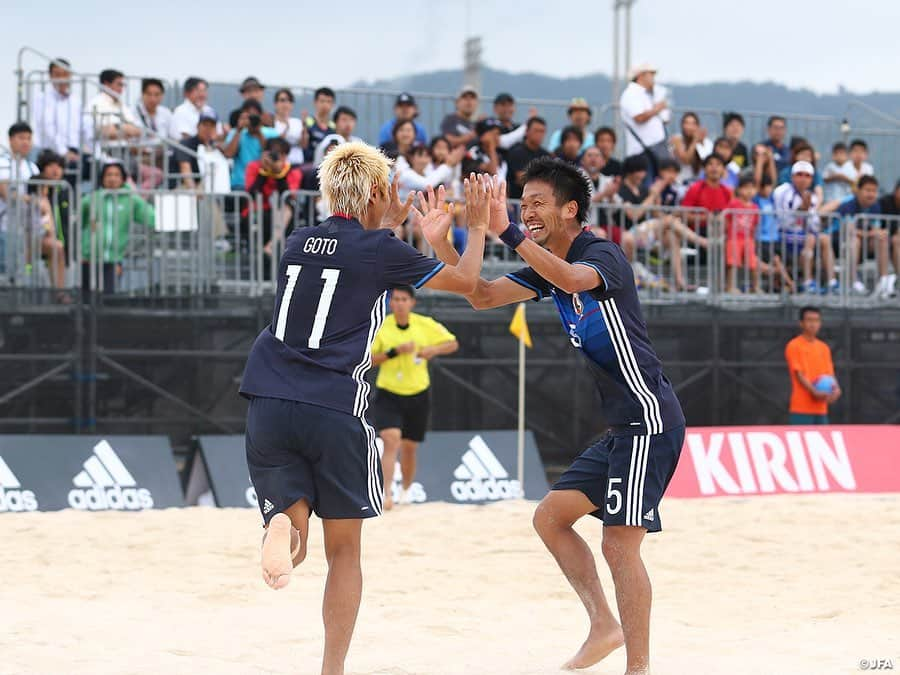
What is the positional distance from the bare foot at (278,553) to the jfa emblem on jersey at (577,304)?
1389 millimetres

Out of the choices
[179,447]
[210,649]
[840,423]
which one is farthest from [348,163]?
[840,423]

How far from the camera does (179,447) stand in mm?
12234

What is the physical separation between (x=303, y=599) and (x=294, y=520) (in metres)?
2.35

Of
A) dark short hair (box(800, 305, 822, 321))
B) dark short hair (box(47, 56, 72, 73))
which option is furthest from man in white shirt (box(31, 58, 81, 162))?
dark short hair (box(800, 305, 822, 321))

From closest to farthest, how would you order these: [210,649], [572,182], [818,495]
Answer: [572,182]
[210,649]
[818,495]

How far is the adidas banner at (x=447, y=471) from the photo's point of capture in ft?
35.2

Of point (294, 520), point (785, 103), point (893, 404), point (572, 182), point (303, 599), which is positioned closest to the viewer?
point (294, 520)

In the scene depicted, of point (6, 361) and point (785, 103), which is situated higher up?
point (785, 103)

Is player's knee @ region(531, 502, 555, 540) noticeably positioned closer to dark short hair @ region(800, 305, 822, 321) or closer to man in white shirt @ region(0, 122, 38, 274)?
man in white shirt @ region(0, 122, 38, 274)

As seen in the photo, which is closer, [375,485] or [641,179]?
[375,485]

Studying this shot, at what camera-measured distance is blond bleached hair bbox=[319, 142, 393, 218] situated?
4789 mm

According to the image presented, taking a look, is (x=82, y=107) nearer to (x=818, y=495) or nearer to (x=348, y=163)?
(x=818, y=495)

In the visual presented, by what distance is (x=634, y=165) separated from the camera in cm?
1391

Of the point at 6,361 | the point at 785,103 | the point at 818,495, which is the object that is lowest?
the point at 818,495
